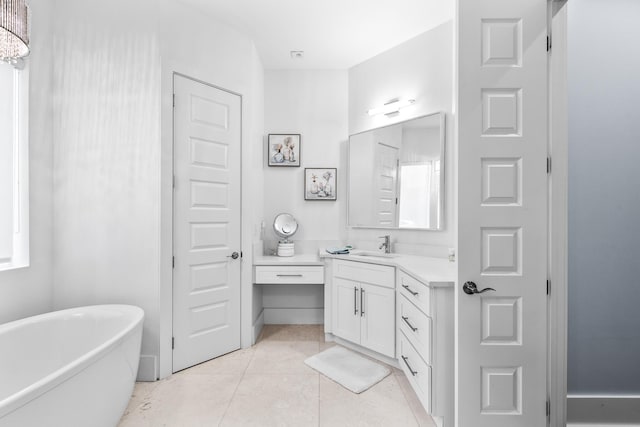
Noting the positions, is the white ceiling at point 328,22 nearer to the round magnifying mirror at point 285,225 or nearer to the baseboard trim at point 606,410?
the round magnifying mirror at point 285,225

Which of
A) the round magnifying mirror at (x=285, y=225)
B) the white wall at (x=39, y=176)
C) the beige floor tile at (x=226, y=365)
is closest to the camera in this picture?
the white wall at (x=39, y=176)

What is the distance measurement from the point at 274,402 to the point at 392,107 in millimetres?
2717

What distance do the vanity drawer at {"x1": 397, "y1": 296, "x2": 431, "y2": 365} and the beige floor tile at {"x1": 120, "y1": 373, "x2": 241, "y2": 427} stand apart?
1.30 meters

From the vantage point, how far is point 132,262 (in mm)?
2312

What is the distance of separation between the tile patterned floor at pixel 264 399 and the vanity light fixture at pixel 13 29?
207cm

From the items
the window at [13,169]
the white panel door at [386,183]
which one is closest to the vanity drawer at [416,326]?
the white panel door at [386,183]

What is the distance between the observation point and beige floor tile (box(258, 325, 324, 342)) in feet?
10.2

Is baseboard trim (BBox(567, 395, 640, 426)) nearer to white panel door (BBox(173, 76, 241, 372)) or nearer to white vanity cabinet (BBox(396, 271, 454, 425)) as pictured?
white vanity cabinet (BBox(396, 271, 454, 425))

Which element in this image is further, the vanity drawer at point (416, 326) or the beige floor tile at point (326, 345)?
the beige floor tile at point (326, 345)

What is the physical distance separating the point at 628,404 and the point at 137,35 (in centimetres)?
390

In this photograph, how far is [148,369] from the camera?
2303mm

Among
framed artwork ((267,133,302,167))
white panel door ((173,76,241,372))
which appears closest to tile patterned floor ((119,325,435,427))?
Answer: white panel door ((173,76,241,372))

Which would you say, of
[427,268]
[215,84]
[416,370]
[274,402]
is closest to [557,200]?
[427,268]

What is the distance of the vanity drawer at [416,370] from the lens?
181 centimetres
